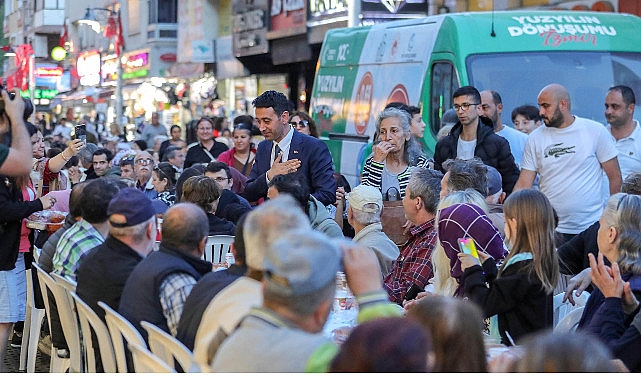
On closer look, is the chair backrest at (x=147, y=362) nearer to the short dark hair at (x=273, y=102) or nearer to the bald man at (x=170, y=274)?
the bald man at (x=170, y=274)

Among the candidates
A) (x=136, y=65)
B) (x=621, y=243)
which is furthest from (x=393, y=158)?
(x=136, y=65)

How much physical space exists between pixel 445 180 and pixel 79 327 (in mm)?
2519

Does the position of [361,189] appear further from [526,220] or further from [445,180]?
[526,220]

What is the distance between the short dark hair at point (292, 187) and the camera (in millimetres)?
8367

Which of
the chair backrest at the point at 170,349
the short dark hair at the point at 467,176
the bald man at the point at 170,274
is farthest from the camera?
the short dark hair at the point at 467,176

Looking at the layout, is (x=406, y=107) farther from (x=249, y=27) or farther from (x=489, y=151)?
(x=249, y=27)

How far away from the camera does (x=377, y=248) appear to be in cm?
792

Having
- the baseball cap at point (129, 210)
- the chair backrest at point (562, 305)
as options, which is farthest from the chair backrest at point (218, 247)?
the chair backrest at point (562, 305)

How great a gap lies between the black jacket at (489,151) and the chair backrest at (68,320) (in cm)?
432

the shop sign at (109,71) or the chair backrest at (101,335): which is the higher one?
the shop sign at (109,71)

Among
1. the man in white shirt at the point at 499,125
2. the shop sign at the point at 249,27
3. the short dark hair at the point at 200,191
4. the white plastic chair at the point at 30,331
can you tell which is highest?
the shop sign at the point at 249,27

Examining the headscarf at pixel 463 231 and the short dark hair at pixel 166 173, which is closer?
the headscarf at pixel 463 231

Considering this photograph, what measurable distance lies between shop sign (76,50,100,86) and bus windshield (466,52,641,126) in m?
46.6

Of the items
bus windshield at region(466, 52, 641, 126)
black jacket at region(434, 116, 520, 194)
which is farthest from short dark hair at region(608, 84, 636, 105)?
bus windshield at region(466, 52, 641, 126)
